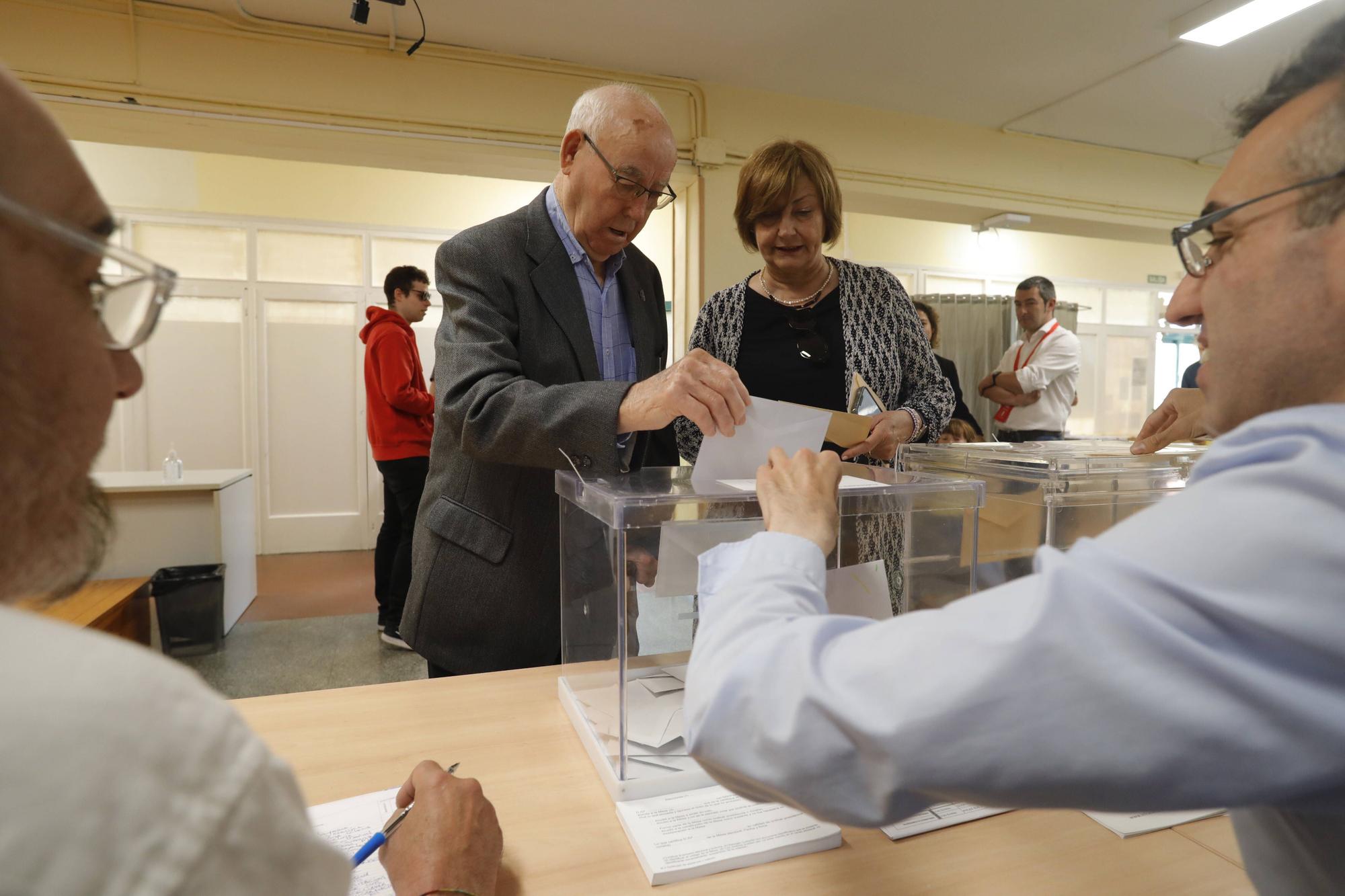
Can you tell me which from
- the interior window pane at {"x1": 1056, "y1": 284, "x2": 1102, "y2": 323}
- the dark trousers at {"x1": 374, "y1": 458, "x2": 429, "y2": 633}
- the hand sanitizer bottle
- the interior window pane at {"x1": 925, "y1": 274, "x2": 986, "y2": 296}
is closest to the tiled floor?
the dark trousers at {"x1": 374, "y1": 458, "x2": 429, "y2": 633}

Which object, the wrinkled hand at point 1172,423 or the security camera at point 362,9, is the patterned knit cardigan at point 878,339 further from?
the security camera at point 362,9

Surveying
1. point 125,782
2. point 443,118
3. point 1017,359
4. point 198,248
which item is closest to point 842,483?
point 125,782

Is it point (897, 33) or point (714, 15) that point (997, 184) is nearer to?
point (897, 33)

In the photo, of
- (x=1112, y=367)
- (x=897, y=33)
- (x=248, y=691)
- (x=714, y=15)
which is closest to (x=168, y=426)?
(x=248, y=691)

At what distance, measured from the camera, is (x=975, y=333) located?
6.08 meters

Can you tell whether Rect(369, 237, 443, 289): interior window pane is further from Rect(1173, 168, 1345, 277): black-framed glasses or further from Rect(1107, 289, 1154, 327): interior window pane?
Rect(1107, 289, 1154, 327): interior window pane

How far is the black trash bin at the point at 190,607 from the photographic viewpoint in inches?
137

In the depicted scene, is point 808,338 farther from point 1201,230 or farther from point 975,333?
point 975,333

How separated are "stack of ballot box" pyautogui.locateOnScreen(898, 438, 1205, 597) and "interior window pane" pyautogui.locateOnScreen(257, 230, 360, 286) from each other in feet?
18.6

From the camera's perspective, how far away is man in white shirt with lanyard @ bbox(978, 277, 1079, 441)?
464cm

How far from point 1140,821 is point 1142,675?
529mm

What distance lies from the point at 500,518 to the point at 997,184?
15.7 ft

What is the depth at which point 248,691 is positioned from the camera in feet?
10.2

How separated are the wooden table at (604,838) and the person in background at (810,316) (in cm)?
94
